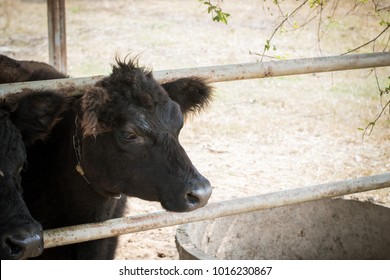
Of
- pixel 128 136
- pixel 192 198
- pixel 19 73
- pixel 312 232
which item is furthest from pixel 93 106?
pixel 312 232

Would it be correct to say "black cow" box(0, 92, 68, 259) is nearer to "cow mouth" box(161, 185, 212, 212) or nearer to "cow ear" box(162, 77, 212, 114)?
"cow mouth" box(161, 185, 212, 212)

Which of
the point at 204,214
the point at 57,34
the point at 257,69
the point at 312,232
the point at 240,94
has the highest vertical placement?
the point at 257,69

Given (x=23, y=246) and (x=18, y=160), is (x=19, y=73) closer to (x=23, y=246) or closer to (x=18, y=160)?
(x=18, y=160)

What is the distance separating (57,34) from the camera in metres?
6.91

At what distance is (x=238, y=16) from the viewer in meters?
15.6

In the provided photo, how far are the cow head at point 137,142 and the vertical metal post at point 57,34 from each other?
3.33 meters

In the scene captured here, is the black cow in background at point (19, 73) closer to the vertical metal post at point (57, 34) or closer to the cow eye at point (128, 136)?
the cow eye at point (128, 136)

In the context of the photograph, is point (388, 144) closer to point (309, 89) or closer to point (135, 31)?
point (309, 89)

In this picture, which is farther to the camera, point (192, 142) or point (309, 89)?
A: point (309, 89)

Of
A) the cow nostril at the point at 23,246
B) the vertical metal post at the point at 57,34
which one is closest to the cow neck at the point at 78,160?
the cow nostril at the point at 23,246

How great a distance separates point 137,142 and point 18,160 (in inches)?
27.0

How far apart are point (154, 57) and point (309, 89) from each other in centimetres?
329
